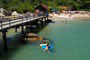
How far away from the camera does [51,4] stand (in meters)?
86.2

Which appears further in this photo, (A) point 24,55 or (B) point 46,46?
(B) point 46,46

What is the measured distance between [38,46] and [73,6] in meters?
70.7

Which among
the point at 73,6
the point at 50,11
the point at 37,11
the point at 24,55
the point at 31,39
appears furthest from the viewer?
the point at 73,6

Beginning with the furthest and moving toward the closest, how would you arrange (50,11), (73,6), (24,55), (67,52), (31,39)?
(73,6) < (50,11) < (31,39) < (67,52) < (24,55)

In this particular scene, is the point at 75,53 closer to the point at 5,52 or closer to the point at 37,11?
the point at 5,52

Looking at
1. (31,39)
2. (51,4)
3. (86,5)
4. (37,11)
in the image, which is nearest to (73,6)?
(86,5)

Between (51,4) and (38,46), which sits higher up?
(51,4)

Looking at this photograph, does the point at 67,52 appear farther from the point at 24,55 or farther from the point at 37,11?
the point at 37,11

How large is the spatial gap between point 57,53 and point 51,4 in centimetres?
7040

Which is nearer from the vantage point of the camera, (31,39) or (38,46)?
(38,46)

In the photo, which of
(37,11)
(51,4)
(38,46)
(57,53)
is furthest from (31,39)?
(51,4)

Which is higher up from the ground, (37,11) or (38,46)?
(37,11)

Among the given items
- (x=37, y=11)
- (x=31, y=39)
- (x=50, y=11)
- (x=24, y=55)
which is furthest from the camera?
(x=50, y=11)

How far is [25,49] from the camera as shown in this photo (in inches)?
778
